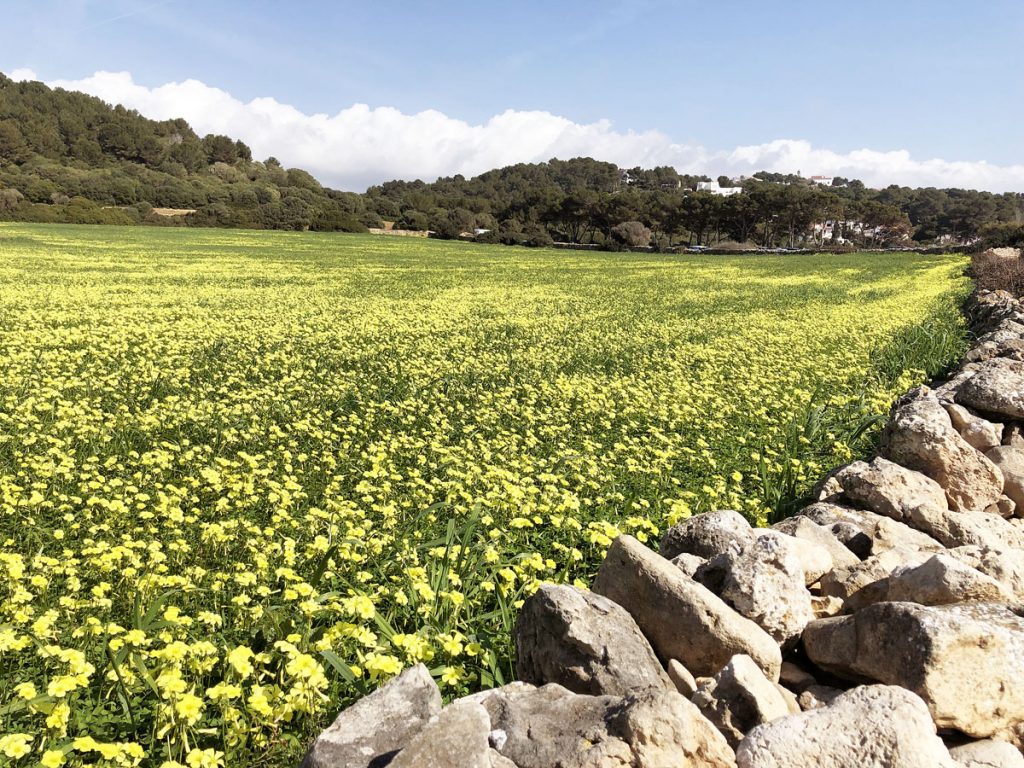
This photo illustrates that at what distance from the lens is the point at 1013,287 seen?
80.2ft

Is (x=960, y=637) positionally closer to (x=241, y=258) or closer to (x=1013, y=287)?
(x=1013, y=287)

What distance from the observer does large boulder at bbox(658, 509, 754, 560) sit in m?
4.30

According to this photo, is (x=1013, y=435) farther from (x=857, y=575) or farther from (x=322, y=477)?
(x=322, y=477)

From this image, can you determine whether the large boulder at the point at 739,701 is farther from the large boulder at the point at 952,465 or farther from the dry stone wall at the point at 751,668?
the large boulder at the point at 952,465

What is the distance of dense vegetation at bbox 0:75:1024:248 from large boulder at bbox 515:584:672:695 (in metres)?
69.3

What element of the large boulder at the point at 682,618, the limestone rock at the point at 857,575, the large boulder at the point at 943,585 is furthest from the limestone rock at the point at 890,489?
the large boulder at the point at 682,618

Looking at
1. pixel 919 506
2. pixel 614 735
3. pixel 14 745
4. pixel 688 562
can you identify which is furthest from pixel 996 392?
pixel 14 745

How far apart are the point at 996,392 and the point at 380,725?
7727 millimetres

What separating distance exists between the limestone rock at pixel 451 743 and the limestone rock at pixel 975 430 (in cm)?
641

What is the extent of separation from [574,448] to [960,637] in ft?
18.6

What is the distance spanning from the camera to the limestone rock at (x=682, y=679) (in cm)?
308

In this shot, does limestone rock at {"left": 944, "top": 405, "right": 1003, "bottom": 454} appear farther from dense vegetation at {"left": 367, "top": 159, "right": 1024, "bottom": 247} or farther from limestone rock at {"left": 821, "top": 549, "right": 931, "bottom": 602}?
dense vegetation at {"left": 367, "top": 159, "right": 1024, "bottom": 247}

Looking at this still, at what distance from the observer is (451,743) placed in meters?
2.31

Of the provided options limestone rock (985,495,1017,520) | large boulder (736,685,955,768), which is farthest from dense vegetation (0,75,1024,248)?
large boulder (736,685,955,768)
